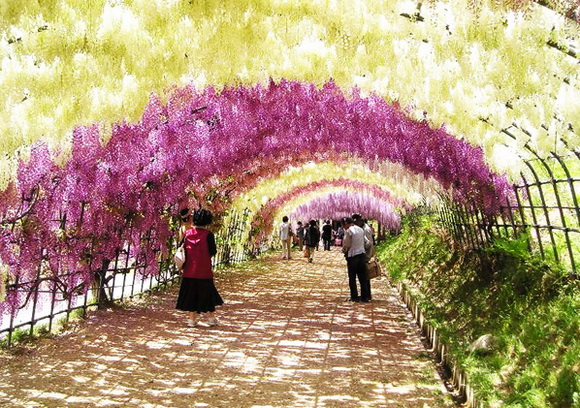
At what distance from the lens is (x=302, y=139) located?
466 inches

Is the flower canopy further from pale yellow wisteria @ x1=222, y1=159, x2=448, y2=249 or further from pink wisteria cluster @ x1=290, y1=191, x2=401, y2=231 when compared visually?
pink wisteria cluster @ x1=290, y1=191, x2=401, y2=231

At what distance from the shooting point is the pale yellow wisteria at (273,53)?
396cm

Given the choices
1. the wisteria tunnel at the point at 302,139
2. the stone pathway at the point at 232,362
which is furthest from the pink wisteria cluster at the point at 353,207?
the stone pathway at the point at 232,362

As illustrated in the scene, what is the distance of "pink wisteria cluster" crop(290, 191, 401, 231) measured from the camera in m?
28.1

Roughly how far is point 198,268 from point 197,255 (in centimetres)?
13

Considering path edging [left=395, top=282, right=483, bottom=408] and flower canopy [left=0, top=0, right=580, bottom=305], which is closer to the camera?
flower canopy [left=0, top=0, right=580, bottom=305]

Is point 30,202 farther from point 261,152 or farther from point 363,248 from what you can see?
point 261,152

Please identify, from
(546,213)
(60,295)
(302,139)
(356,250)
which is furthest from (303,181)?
(546,213)

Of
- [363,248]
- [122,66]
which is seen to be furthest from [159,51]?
[363,248]

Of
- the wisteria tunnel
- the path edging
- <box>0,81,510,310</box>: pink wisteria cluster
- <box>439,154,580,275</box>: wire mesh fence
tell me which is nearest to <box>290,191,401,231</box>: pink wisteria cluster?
<box>0,81,510,310</box>: pink wisteria cluster

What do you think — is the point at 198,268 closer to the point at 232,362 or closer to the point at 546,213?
the point at 232,362

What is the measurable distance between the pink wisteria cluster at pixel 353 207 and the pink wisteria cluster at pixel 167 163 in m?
A: 16.1

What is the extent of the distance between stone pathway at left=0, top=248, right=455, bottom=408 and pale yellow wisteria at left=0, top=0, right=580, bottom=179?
1.65 metres

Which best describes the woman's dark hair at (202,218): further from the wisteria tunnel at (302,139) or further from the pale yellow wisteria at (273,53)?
the pale yellow wisteria at (273,53)
